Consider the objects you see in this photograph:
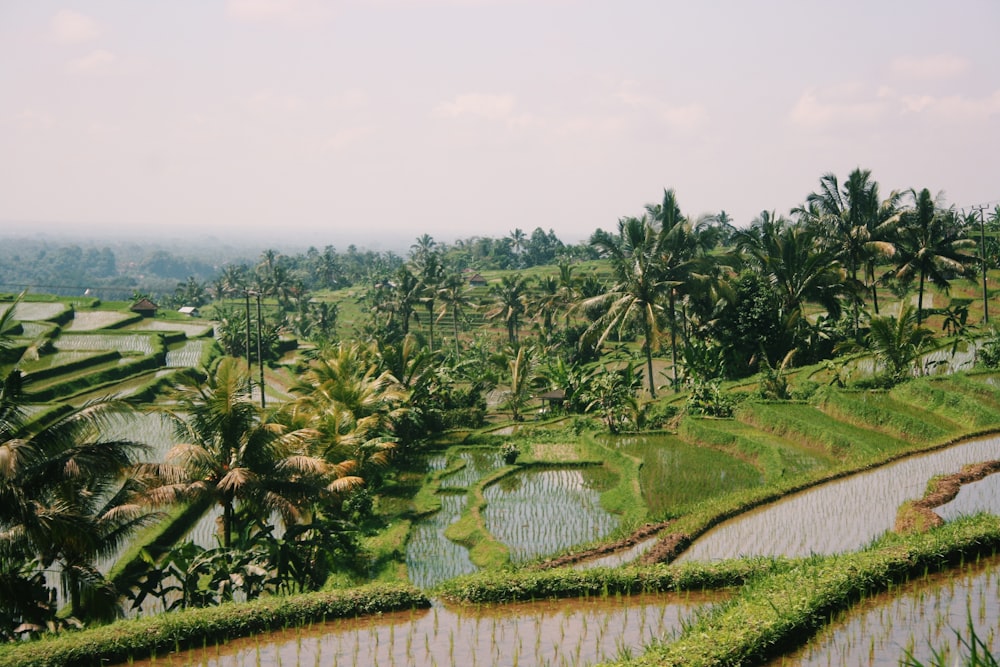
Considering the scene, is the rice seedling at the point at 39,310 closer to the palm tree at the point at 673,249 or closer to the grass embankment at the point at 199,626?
the palm tree at the point at 673,249

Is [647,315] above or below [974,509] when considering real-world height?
above

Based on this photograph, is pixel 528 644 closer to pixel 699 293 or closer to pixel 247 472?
pixel 247 472

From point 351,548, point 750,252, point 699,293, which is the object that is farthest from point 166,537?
point 750,252

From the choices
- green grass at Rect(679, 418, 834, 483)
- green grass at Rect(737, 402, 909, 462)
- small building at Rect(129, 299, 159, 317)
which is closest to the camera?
green grass at Rect(679, 418, 834, 483)

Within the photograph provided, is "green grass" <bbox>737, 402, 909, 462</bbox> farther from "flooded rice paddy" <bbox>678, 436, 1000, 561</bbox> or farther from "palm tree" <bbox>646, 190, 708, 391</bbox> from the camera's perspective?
"palm tree" <bbox>646, 190, 708, 391</bbox>

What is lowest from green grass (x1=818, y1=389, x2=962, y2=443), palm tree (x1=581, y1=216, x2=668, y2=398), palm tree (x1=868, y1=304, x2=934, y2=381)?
green grass (x1=818, y1=389, x2=962, y2=443)

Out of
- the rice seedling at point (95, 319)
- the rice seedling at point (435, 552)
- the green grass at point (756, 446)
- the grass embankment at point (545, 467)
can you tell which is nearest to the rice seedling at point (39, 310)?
the rice seedling at point (95, 319)

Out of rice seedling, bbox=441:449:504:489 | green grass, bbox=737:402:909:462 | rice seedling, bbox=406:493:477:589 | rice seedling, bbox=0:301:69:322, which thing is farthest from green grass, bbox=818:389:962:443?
rice seedling, bbox=0:301:69:322
